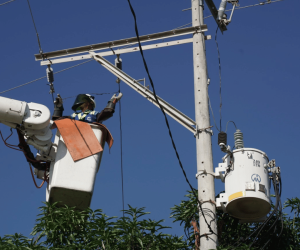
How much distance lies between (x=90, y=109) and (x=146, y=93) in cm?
206

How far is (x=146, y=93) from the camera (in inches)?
471

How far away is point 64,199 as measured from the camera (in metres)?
11.8

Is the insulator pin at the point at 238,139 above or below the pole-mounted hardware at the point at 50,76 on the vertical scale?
below

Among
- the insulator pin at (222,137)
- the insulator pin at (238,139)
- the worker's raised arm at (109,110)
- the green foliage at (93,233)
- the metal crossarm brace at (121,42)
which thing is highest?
the metal crossarm brace at (121,42)

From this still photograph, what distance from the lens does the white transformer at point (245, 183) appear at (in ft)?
34.7

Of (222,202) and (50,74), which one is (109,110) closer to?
(50,74)

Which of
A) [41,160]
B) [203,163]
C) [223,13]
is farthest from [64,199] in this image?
[223,13]

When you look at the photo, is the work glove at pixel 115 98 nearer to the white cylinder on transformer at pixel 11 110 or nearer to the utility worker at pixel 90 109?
the utility worker at pixel 90 109

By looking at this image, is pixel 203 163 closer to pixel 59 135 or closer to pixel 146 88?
pixel 146 88

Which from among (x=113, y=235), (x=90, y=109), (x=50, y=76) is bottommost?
(x=113, y=235)

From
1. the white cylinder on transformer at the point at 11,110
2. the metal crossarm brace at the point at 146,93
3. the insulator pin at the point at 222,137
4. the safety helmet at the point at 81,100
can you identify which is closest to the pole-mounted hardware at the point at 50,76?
the safety helmet at the point at 81,100

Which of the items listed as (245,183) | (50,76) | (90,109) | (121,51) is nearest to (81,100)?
(90,109)

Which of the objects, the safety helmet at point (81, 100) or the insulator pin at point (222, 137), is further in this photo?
the safety helmet at point (81, 100)

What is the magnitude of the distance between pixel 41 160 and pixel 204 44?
12.5 ft
